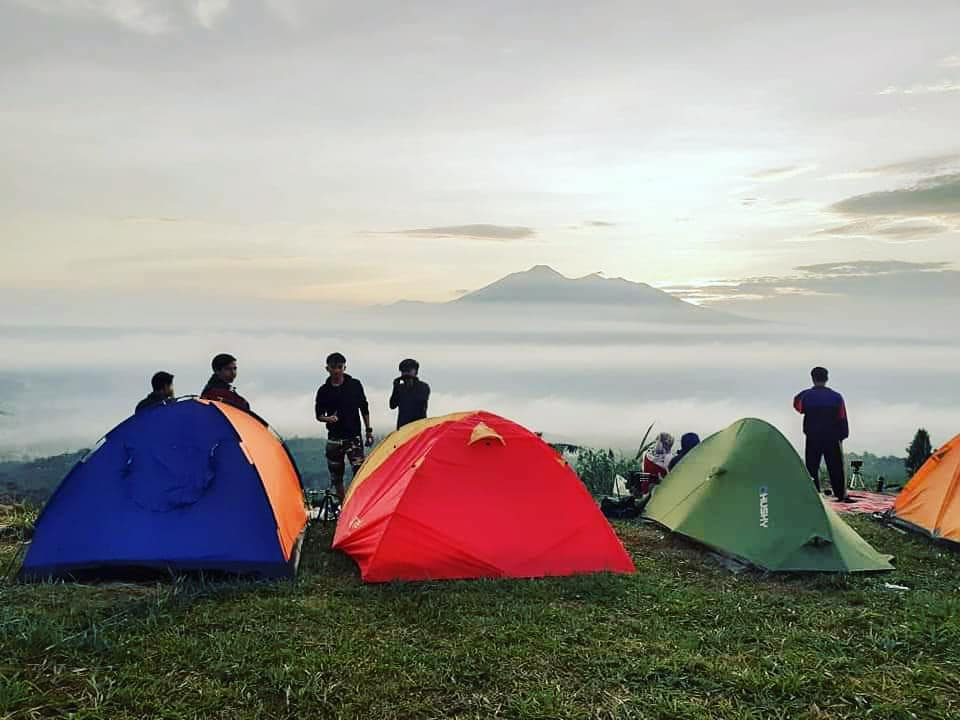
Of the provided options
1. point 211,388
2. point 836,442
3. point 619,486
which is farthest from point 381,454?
point 836,442

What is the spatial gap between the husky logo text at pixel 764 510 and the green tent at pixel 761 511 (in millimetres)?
11

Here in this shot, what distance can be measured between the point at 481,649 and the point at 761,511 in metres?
4.39

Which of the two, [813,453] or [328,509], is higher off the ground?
[813,453]

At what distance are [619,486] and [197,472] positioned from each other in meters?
7.64

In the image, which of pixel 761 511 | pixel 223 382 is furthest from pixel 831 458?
pixel 223 382

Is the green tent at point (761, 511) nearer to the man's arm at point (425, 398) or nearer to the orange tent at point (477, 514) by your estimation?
the orange tent at point (477, 514)

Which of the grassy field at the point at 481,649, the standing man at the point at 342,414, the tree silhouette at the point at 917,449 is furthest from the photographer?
the tree silhouette at the point at 917,449

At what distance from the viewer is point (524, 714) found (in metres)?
5.41

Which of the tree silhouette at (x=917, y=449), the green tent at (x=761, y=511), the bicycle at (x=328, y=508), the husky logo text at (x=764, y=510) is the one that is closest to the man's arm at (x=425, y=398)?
the bicycle at (x=328, y=508)

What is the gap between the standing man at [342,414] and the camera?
11.7 metres

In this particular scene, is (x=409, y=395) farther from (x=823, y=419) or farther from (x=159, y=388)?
(x=823, y=419)

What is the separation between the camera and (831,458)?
14.7 m

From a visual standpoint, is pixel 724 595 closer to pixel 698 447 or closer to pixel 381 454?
pixel 698 447

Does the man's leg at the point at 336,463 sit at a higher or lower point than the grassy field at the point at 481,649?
higher
